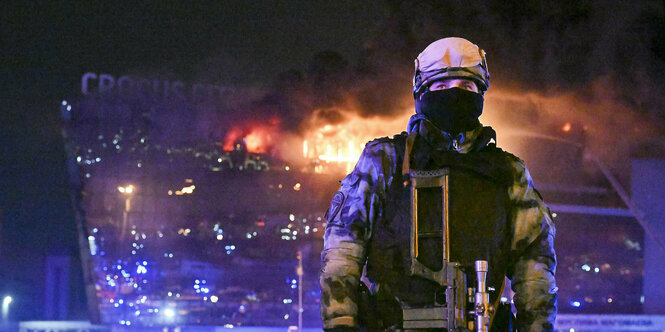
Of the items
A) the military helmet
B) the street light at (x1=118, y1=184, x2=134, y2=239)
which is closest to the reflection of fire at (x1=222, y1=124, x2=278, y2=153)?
the street light at (x1=118, y1=184, x2=134, y2=239)

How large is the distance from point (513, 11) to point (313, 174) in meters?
19.7

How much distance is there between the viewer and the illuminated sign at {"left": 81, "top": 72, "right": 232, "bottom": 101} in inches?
1448

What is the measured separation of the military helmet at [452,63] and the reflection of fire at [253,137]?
35.7m

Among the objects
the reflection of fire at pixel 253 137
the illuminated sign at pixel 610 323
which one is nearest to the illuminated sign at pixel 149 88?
the reflection of fire at pixel 253 137

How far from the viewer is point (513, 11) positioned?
19.6m

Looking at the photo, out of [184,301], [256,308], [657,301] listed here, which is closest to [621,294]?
[657,301]

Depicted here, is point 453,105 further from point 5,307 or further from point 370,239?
point 5,307

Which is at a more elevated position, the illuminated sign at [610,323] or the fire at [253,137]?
the fire at [253,137]

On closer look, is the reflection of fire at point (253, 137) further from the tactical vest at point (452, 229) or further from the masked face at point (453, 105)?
the tactical vest at point (452, 229)

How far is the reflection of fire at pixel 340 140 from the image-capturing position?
113 feet

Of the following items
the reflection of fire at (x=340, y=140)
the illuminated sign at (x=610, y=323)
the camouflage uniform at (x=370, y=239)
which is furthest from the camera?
the reflection of fire at (x=340, y=140)

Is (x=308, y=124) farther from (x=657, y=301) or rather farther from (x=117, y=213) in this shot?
(x=657, y=301)

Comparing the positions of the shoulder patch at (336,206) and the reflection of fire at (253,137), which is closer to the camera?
the shoulder patch at (336,206)

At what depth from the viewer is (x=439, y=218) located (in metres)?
2.79
